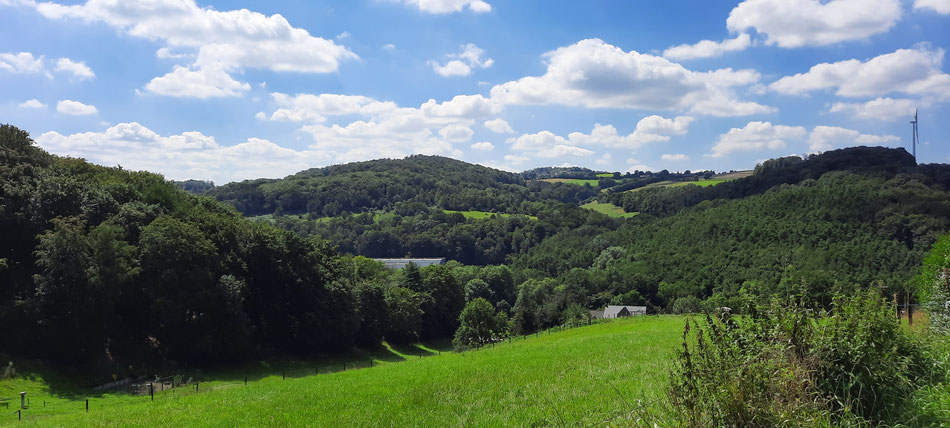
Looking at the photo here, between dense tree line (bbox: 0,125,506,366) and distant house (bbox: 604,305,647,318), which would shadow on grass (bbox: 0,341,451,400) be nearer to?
→ dense tree line (bbox: 0,125,506,366)

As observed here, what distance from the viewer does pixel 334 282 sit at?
47969 millimetres

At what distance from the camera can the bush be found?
19.6 feet

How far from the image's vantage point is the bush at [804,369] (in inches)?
235

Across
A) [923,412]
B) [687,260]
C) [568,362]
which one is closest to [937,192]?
[687,260]

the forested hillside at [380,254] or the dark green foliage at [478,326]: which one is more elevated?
the forested hillside at [380,254]

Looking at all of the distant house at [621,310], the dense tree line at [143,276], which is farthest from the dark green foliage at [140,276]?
the distant house at [621,310]

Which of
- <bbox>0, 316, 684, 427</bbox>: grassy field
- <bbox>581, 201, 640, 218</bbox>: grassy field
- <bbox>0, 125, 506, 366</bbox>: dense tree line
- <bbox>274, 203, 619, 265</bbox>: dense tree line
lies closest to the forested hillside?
<bbox>0, 125, 506, 366</bbox>: dense tree line

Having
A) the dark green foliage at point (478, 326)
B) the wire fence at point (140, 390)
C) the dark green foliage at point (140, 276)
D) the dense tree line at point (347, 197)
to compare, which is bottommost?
the dark green foliage at point (478, 326)

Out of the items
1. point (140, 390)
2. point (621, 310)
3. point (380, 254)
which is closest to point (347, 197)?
point (380, 254)

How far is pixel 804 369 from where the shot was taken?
642 cm

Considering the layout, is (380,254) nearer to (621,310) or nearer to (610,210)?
(610,210)

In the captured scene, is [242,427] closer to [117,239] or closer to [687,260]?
[117,239]

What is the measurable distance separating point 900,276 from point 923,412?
73783mm

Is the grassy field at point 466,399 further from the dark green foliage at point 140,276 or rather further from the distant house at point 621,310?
the distant house at point 621,310
